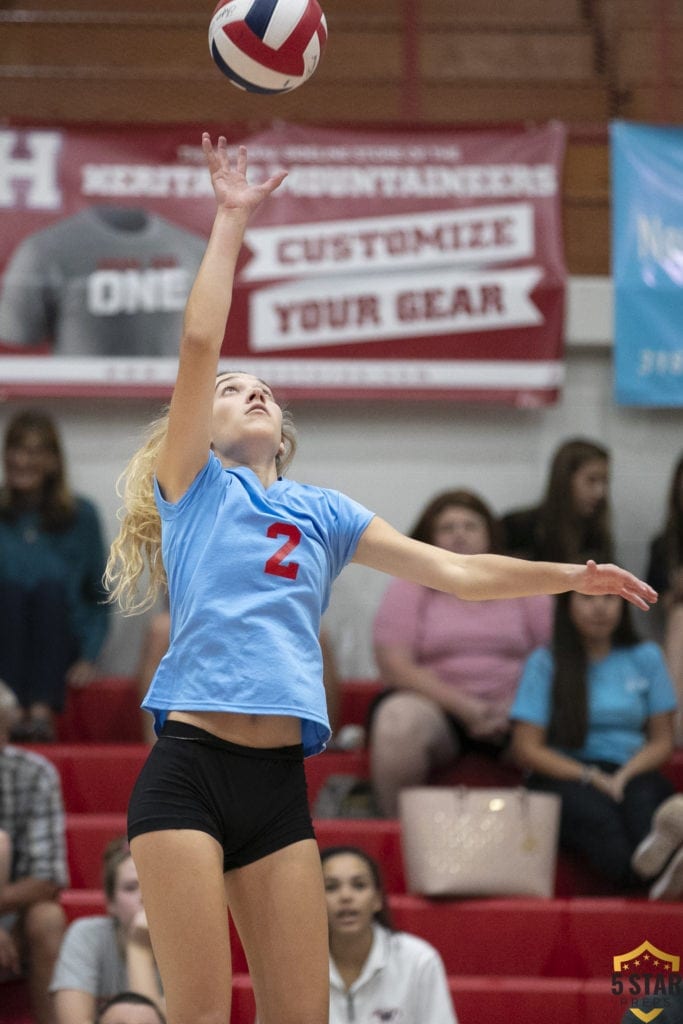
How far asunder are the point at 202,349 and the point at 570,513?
3615mm

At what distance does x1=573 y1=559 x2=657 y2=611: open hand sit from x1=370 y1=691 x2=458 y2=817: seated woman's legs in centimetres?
251

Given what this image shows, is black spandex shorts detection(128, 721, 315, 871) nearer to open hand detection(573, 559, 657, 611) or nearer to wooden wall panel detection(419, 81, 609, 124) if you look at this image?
open hand detection(573, 559, 657, 611)

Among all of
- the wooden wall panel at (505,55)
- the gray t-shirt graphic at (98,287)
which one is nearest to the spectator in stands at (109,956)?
the gray t-shirt graphic at (98,287)

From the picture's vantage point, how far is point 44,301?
6672 mm

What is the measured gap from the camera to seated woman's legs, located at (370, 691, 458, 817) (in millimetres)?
5238

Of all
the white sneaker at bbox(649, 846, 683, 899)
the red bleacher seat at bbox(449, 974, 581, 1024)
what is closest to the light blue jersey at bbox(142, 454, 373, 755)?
the red bleacher seat at bbox(449, 974, 581, 1024)

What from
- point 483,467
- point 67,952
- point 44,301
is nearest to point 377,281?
point 483,467

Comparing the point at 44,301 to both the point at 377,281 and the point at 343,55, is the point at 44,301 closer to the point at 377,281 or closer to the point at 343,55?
the point at 377,281

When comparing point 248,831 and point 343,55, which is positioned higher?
point 343,55

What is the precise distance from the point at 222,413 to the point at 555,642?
104 inches

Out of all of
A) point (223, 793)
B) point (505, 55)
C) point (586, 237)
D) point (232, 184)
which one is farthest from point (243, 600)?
point (505, 55)

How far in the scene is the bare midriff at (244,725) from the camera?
2.72 metres

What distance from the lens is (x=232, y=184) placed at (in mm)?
2906

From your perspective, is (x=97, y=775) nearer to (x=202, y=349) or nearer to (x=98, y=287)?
(x=98, y=287)
